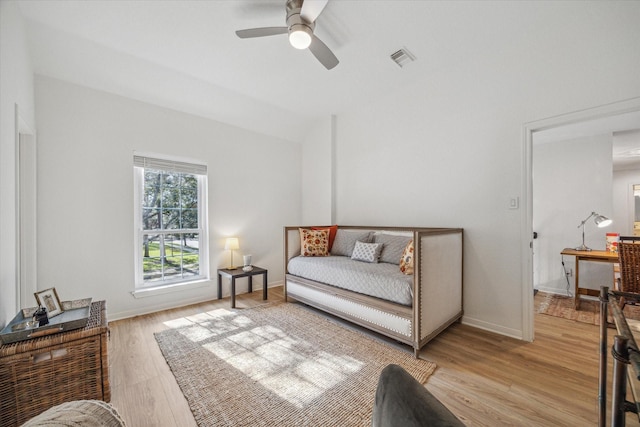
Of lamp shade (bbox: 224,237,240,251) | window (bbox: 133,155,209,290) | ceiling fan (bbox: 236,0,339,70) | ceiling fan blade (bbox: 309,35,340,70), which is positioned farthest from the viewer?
lamp shade (bbox: 224,237,240,251)

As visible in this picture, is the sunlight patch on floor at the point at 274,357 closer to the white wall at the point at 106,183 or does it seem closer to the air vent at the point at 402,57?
the white wall at the point at 106,183

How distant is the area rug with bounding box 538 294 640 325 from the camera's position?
2.79 meters

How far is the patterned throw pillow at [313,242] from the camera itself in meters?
3.49

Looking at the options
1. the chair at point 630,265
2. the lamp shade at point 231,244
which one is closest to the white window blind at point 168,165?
the lamp shade at point 231,244

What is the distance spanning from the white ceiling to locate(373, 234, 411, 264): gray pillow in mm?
1868

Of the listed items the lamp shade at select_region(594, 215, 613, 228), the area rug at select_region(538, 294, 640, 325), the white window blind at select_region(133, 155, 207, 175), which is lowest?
the area rug at select_region(538, 294, 640, 325)

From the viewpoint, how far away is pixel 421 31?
7.98ft

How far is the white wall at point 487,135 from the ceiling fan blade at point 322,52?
1233 mm

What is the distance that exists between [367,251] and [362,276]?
64cm

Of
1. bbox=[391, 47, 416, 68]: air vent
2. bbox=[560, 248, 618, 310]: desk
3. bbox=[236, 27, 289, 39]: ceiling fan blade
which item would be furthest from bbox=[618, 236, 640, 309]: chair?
bbox=[236, 27, 289, 39]: ceiling fan blade

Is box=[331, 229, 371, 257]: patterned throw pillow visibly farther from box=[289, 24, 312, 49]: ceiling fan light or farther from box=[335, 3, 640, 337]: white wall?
box=[289, 24, 312, 49]: ceiling fan light

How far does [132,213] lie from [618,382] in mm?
3716

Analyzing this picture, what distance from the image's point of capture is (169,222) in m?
3.32

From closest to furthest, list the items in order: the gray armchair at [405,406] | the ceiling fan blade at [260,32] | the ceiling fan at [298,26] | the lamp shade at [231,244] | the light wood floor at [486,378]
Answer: the gray armchair at [405,406]
the light wood floor at [486,378]
the ceiling fan at [298,26]
the ceiling fan blade at [260,32]
the lamp shade at [231,244]
